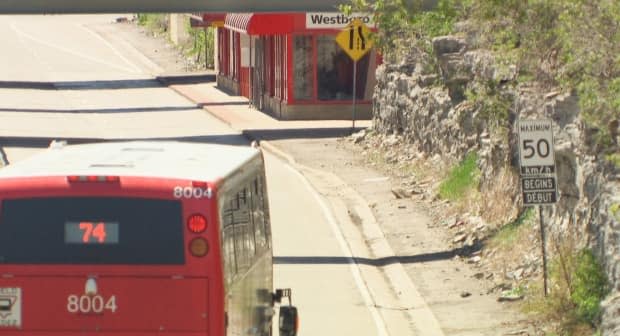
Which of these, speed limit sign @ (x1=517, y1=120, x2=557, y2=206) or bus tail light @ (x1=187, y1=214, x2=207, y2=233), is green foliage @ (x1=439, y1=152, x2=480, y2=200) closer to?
speed limit sign @ (x1=517, y1=120, x2=557, y2=206)

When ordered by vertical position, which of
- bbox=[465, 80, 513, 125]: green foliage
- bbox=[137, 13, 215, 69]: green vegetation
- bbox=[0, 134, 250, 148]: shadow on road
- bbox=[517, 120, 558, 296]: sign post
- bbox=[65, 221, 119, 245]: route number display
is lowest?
bbox=[65, 221, 119, 245]: route number display

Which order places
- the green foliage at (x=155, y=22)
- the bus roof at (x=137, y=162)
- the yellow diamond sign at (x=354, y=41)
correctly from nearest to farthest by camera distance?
1. the bus roof at (x=137, y=162)
2. the yellow diamond sign at (x=354, y=41)
3. the green foliage at (x=155, y=22)

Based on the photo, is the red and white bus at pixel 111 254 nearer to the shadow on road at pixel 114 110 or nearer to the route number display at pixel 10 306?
the route number display at pixel 10 306

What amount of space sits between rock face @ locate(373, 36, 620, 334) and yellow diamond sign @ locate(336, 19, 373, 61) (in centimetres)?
117

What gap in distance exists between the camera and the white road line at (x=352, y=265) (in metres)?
19.5

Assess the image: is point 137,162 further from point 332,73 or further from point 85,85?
point 85,85

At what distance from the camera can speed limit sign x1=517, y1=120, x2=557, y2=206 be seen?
62.7 ft

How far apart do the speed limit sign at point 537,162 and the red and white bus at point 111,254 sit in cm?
886

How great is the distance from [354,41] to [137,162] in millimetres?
30544

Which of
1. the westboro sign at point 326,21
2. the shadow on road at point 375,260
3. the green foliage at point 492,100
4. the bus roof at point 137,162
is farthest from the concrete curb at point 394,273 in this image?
the westboro sign at point 326,21

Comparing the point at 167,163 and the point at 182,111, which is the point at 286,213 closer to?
the point at 167,163

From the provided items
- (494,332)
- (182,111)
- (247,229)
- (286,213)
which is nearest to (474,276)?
(494,332)

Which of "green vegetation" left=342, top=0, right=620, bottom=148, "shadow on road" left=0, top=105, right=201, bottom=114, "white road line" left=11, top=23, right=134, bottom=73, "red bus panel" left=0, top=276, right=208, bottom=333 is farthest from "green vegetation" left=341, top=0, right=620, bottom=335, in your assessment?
"white road line" left=11, top=23, right=134, bottom=73

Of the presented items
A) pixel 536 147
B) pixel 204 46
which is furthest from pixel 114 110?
pixel 536 147
